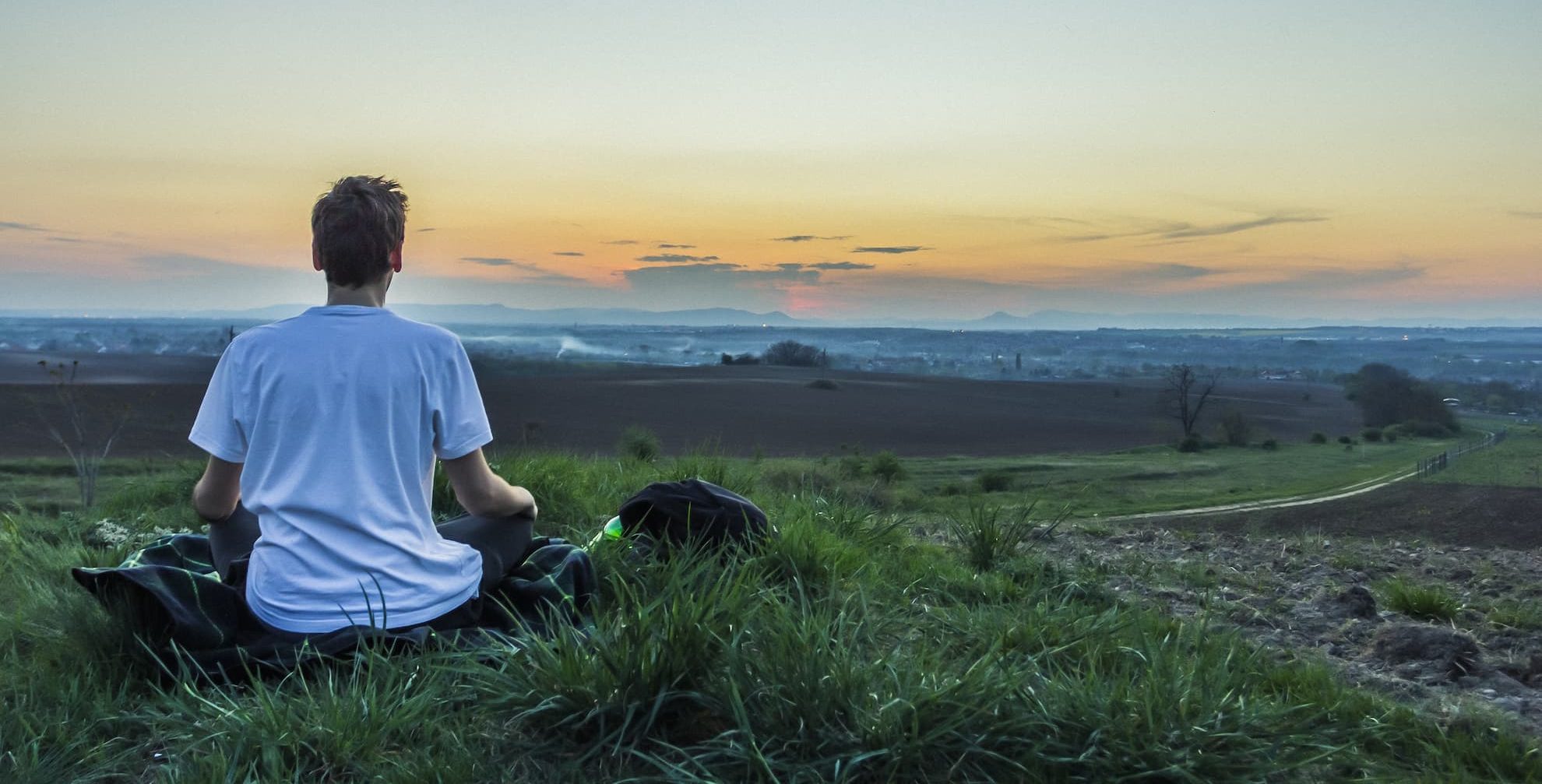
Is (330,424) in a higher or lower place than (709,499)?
higher

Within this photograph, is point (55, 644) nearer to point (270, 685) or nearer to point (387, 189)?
point (270, 685)

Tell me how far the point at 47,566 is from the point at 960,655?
151 inches

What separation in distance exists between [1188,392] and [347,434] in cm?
4059

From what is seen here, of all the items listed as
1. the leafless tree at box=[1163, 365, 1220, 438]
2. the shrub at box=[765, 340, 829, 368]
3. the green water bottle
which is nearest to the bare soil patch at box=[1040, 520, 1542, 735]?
the green water bottle

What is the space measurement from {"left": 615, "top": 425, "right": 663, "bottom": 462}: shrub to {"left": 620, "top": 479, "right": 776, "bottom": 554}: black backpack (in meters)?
3.45

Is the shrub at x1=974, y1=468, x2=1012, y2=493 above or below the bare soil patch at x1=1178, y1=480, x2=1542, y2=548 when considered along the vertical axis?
below

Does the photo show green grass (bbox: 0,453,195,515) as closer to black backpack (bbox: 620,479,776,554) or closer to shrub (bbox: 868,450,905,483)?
black backpack (bbox: 620,479,776,554)

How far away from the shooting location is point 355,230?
258 centimetres

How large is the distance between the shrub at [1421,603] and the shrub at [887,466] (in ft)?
27.5

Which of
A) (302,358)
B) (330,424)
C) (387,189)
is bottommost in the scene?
(330,424)

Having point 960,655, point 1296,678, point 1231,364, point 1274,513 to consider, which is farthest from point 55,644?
point 1231,364

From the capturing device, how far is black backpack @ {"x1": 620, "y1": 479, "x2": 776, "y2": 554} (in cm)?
372

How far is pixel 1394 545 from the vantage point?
22.9ft

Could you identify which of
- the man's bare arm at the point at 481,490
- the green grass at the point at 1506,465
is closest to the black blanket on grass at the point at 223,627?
the man's bare arm at the point at 481,490
